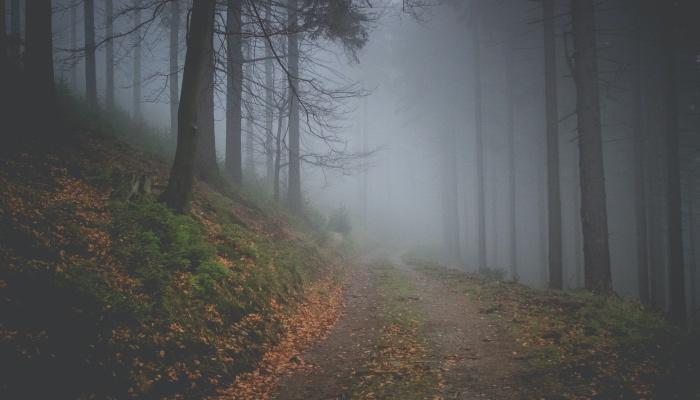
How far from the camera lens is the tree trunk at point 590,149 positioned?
417 inches

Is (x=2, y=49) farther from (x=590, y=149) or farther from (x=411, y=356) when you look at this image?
(x=590, y=149)

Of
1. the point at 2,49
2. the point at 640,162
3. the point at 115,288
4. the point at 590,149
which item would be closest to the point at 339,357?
the point at 115,288

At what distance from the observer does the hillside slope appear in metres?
3.88

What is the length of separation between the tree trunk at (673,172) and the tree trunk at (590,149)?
5572 mm

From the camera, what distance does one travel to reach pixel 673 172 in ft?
46.6

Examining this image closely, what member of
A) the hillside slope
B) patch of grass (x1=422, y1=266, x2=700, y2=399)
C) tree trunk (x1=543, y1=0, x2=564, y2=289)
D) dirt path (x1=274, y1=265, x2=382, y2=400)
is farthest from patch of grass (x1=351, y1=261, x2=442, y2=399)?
tree trunk (x1=543, y1=0, x2=564, y2=289)

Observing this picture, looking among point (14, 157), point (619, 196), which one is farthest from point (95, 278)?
point (619, 196)

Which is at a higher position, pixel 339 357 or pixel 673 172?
pixel 673 172

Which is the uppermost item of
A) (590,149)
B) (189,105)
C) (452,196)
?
(189,105)

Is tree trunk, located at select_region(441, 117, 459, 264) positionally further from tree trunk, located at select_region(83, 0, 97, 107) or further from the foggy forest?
tree trunk, located at select_region(83, 0, 97, 107)

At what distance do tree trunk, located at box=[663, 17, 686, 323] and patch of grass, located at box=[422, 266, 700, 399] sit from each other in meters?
7.63

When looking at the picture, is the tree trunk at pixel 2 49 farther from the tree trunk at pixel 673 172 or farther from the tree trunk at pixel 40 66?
the tree trunk at pixel 673 172

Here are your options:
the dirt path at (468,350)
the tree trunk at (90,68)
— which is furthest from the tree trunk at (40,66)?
the dirt path at (468,350)

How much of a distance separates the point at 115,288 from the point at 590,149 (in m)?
12.1
